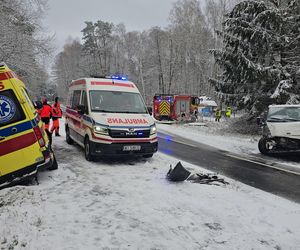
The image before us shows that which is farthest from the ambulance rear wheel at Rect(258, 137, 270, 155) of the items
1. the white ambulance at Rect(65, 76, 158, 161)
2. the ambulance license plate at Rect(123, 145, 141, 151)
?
the ambulance license plate at Rect(123, 145, 141, 151)

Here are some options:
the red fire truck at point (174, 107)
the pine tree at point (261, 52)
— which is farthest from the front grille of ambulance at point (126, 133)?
the red fire truck at point (174, 107)

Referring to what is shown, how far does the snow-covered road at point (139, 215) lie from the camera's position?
469cm

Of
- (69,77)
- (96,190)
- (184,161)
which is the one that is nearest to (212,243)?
(96,190)

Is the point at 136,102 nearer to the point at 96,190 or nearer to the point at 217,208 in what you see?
the point at 96,190

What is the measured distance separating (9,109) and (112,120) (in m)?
3.32

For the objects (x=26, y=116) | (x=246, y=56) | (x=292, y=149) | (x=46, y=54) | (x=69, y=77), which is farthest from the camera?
(x=69, y=77)

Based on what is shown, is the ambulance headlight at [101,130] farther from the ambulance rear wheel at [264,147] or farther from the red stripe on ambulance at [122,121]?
the ambulance rear wheel at [264,147]

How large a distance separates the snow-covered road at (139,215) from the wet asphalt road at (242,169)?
26.2 inches

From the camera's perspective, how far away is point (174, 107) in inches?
1190

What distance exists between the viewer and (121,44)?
71375 millimetres

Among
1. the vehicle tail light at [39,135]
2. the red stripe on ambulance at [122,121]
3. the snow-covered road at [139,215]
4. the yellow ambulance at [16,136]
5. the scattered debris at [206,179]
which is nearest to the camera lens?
the snow-covered road at [139,215]

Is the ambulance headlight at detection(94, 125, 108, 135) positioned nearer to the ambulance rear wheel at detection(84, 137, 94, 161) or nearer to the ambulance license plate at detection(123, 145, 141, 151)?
the ambulance rear wheel at detection(84, 137, 94, 161)

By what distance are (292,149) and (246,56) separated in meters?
8.25

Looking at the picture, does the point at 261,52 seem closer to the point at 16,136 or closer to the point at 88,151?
the point at 88,151
